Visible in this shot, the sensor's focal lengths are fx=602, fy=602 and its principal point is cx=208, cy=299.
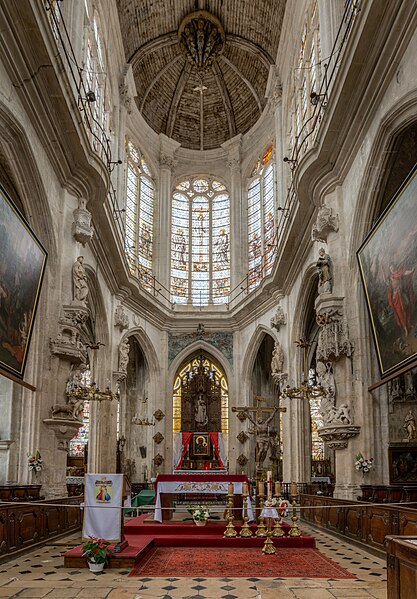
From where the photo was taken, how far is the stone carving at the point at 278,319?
1944 cm

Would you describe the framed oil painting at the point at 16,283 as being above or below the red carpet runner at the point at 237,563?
above

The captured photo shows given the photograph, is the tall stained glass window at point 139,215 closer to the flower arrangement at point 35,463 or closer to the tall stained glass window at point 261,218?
the tall stained glass window at point 261,218

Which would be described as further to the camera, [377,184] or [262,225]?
[262,225]

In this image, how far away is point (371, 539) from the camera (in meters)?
9.91

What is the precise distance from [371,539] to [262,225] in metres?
15.7

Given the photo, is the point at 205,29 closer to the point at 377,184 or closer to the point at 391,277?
the point at 377,184

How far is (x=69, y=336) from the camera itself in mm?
12836

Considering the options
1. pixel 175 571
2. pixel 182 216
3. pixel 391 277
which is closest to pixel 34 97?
pixel 391 277

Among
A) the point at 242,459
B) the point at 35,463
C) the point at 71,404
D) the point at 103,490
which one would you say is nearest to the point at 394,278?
the point at 103,490

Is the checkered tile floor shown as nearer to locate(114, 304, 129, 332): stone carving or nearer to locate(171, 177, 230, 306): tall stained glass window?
locate(114, 304, 129, 332): stone carving

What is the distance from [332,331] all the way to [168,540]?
16.9ft

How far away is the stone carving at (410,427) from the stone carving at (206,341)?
12.6 metres

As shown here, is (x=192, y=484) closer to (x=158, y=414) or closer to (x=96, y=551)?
(x=96, y=551)

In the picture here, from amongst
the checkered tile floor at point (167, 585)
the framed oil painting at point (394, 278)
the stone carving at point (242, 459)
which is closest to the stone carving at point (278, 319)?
the stone carving at point (242, 459)
